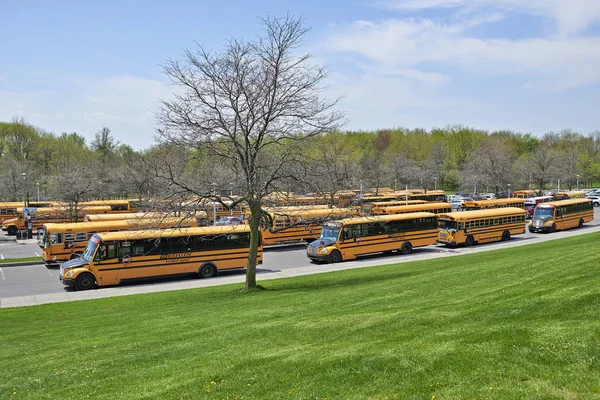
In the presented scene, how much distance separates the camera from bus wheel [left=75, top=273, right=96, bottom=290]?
24516mm

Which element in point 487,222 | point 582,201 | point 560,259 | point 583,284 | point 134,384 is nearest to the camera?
Result: point 134,384

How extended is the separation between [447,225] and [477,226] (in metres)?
2.13

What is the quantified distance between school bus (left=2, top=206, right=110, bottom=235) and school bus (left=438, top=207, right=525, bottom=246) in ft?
96.7

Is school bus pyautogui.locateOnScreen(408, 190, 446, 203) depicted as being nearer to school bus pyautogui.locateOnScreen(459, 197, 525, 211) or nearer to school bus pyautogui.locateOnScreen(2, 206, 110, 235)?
school bus pyautogui.locateOnScreen(459, 197, 525, 211)

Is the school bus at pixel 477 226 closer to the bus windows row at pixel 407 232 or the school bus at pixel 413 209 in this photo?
the bus windows row at pixel 407 232

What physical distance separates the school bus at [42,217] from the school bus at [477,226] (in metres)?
29.5

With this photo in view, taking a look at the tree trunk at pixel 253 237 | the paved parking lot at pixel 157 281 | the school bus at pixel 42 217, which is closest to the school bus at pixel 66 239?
the paved parking lot at pixel 157 281

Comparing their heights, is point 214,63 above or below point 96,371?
above

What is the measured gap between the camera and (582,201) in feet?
156

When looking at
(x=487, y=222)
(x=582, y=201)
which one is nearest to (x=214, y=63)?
(x=487, y=222)

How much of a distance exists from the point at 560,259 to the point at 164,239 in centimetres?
1712

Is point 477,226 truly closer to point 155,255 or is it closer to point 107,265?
point 155,255

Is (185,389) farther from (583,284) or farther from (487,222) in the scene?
(487,222)

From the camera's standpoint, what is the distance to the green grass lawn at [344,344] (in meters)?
7.62
